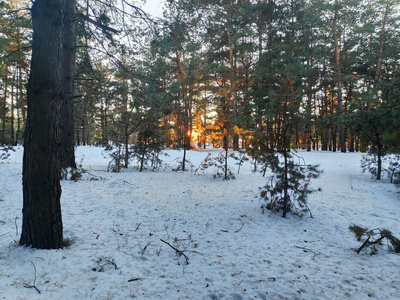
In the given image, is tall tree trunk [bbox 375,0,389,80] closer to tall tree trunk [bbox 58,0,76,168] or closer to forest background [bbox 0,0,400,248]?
forest background [bbox 0,0,400,248]

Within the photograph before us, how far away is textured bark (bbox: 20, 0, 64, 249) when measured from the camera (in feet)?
8.06

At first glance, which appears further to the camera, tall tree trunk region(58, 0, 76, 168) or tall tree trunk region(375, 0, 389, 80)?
tall tree trunk region(375, 0, 389, 80)

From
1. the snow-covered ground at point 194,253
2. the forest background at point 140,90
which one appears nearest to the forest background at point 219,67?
the forest background at point 140,90

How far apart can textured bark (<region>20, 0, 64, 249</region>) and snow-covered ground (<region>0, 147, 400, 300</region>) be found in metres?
0.45

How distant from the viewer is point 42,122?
2.48 meters

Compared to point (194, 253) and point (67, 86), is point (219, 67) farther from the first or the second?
point (194, 253)

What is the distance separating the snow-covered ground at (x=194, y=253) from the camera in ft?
7.06

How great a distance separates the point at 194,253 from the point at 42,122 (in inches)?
106

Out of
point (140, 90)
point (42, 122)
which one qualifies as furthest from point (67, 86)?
point (42, 122)

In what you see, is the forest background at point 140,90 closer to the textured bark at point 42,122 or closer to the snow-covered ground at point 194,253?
the textured bark at point 42,122

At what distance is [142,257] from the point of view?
2.76m

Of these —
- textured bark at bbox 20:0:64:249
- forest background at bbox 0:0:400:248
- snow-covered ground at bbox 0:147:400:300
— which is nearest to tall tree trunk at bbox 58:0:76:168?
forest background at bbox 0:0:400:248

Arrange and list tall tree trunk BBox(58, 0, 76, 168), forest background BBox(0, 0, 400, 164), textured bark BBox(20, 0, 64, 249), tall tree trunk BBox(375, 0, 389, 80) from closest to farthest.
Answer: textured bark BBox(20, 0, 64, 249) < forest background BBox(0, 0, 400, 164) < tall tree trunk BBox(58, 0, 76, 168) < tall tree trunk BBox(375, 0, 389, 80)

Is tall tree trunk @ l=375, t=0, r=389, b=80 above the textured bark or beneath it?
above
